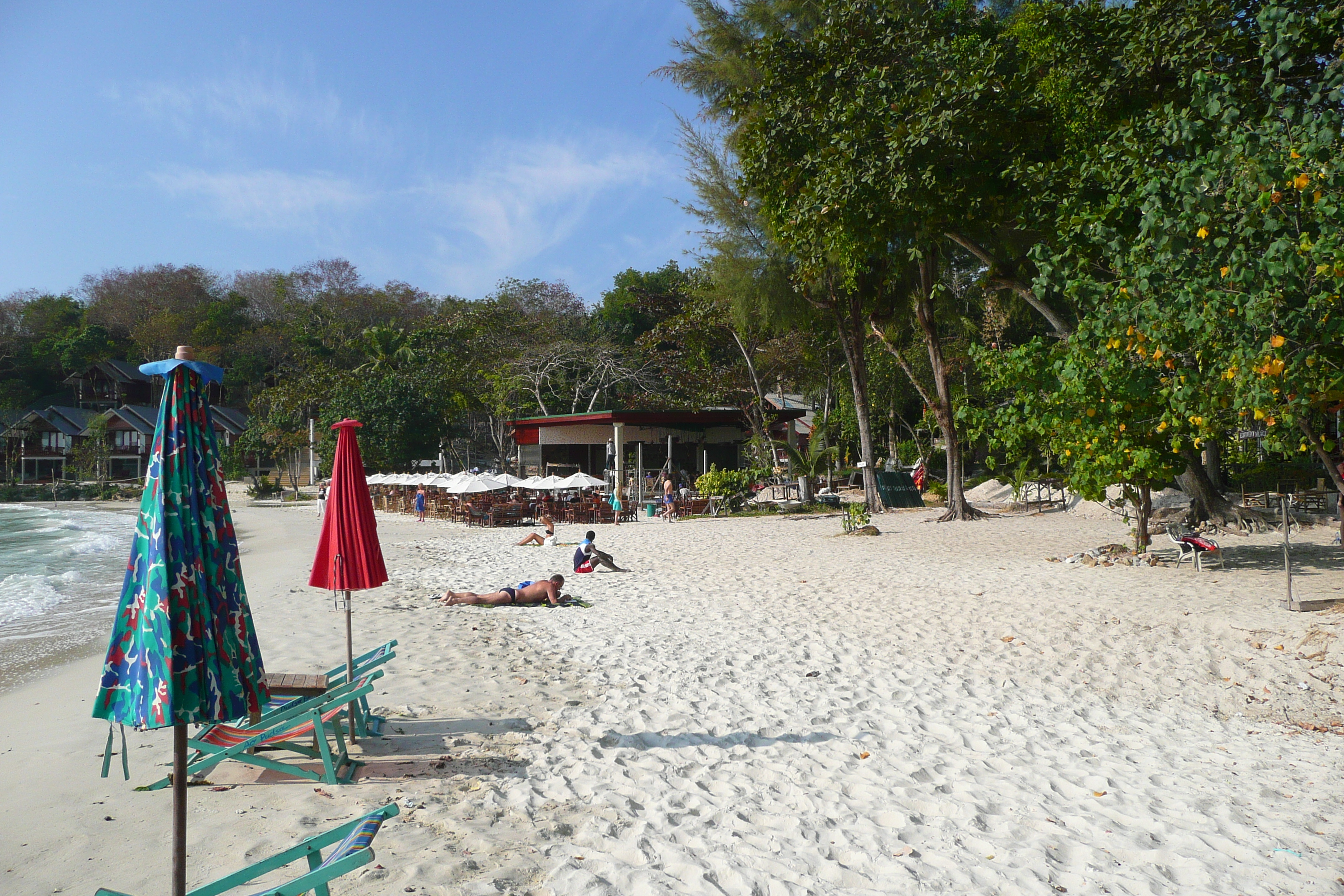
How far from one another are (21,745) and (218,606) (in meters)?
4.18

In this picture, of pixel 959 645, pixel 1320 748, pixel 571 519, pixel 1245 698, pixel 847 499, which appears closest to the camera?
pixel 1320 748

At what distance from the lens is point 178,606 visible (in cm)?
267

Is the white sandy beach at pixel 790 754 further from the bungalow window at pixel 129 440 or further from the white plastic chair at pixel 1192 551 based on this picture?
the bungalow window at pixel 129 440

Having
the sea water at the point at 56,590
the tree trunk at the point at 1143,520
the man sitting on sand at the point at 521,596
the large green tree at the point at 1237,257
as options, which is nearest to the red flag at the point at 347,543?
the sea water at the point at 56,590

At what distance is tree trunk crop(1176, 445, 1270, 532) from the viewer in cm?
1487

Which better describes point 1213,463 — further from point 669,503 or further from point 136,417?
point 136,417

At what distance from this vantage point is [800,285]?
22.8 metres

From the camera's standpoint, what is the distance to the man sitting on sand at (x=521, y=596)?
9922 mm

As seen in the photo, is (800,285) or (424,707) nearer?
(424,707)

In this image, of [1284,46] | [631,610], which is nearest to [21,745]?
[631,610]

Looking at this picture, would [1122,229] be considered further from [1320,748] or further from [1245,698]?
[1320,748]

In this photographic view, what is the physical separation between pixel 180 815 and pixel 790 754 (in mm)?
3404

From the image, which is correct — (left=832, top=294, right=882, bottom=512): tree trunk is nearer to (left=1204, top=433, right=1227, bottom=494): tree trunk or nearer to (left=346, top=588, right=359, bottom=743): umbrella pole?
(left=1204, top=433, right=1227, bottom=494): tree trunk

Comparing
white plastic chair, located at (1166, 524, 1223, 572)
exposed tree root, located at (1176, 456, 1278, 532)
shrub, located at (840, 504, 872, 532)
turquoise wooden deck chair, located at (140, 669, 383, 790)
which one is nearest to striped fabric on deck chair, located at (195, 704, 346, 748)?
turquoise wooden deck chair, located at (140, 669, 383, 790)
